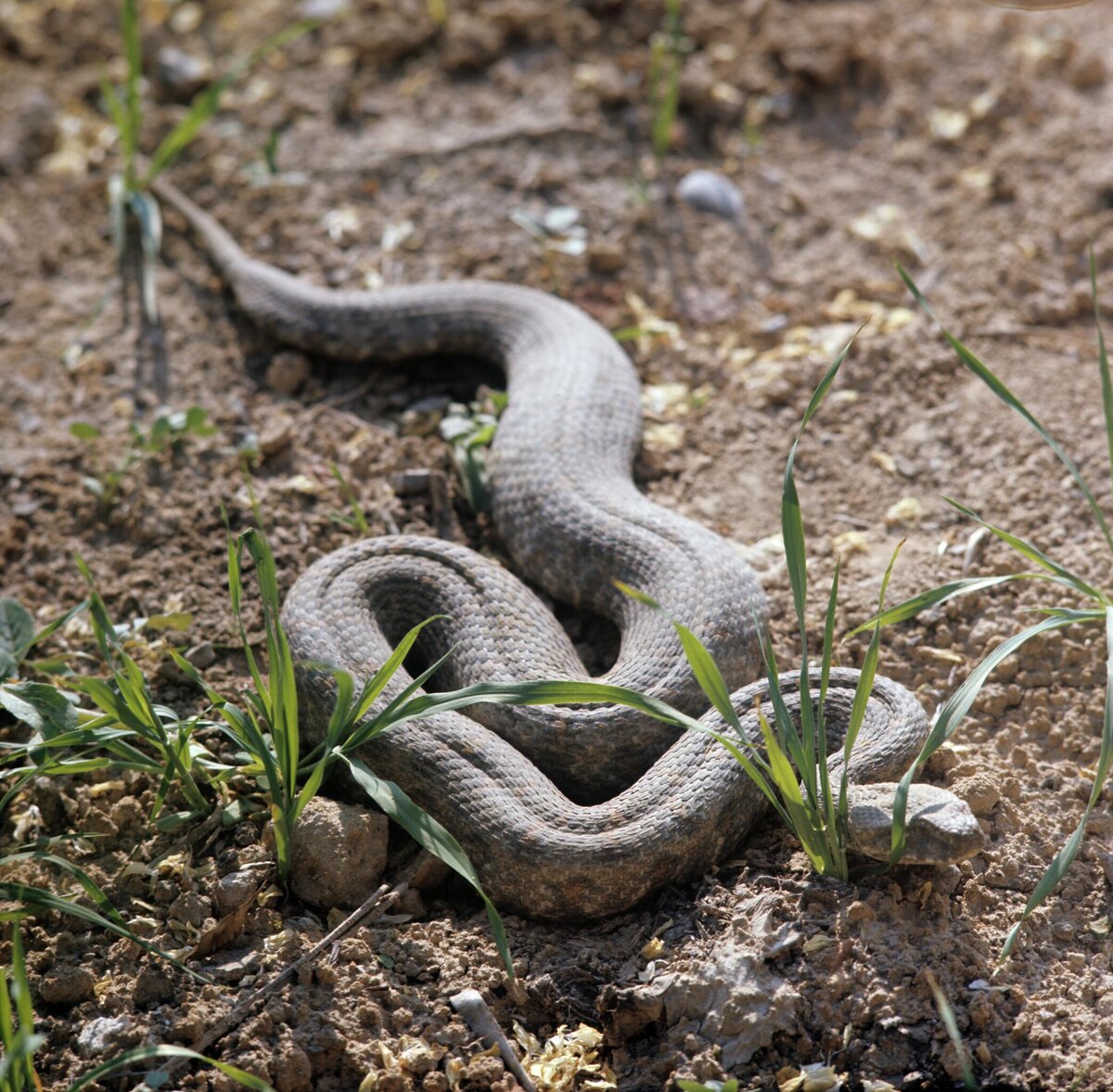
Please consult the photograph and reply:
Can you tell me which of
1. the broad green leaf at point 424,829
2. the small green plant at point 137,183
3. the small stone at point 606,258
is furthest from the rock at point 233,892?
the small stone at point 606,258

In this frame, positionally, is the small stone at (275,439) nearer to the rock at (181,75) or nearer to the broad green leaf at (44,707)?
the broad green leaf at (44,707)

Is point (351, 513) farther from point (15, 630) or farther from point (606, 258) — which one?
point (606, 258)

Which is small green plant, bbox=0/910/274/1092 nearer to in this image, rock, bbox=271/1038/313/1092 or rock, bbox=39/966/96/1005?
rock, bbox=271/1038/313/1092

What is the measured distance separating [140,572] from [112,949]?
170cm

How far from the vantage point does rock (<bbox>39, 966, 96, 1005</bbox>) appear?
3.36 meters

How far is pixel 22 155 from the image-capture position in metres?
6.70

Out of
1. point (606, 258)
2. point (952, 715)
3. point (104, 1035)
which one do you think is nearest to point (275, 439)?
point (606, 258)

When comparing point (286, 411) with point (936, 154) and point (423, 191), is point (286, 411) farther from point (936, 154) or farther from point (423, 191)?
point (936, 154)

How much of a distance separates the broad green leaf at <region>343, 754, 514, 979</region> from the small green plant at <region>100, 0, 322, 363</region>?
10.9 feet

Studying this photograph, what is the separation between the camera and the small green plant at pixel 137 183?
5.73 m

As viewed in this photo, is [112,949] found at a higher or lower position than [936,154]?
lower

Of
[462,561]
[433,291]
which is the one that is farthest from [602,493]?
[433,291]

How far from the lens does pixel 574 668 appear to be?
4.22 meters

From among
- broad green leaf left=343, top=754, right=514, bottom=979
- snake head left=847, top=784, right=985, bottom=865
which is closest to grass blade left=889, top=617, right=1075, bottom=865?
snake head left=847, top=784, right=985, bottom=865
